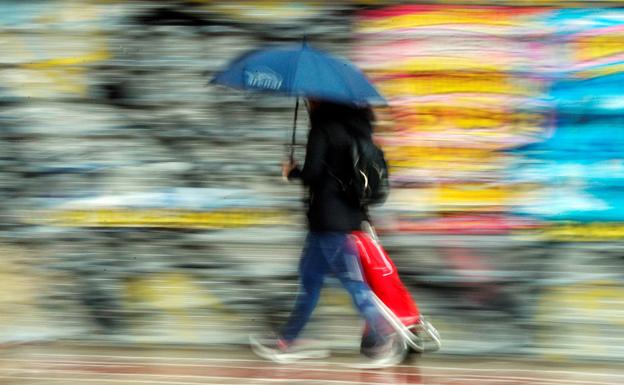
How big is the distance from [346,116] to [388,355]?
134cm

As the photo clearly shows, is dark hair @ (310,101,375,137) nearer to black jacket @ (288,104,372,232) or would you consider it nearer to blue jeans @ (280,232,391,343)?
black jacket @ (288,104,372,232)

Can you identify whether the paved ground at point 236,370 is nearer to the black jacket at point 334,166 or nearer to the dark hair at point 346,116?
the black jacket at point 334,166

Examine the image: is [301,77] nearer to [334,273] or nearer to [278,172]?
[278,172]

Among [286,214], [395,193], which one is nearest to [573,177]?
[395,193]

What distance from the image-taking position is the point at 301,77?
4.99m

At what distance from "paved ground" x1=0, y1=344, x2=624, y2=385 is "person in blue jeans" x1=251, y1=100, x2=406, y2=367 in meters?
0.34

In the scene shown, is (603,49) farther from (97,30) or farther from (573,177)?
(97,30)

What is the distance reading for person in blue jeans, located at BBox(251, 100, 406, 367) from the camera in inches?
211

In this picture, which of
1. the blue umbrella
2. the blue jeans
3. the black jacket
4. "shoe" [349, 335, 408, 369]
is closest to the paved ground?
"shoe" [349, 335, 408, 369]

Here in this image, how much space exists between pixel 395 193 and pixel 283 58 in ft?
3.69

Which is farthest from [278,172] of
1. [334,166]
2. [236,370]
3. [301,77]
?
[236,370]

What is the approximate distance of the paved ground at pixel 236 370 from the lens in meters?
5.51

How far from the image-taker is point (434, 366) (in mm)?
5754

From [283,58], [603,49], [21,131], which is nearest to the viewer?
[283,58]
